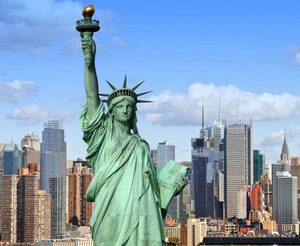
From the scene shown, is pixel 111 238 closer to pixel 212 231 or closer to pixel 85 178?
pixel 212 231

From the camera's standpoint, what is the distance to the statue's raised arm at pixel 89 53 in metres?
17.5

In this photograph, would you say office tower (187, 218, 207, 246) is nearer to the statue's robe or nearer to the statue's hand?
the statue's robe

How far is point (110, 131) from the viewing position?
696 inches

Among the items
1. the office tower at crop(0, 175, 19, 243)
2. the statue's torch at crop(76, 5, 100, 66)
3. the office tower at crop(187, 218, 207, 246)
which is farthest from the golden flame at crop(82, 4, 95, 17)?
the office tower at crop(0, 175, 19, 243)

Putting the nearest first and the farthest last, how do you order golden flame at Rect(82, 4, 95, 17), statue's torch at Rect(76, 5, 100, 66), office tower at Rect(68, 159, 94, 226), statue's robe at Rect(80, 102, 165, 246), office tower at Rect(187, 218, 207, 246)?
statue's robe at Rect(80, 102, 165, 246), golden flame at Rect(82, 4, 95, 17), statue's torch at Rect(76, 5, 100, 66), office tower at Rect(187, 218, 207, 246), office tower at Rect(68, 159, 94, 226)

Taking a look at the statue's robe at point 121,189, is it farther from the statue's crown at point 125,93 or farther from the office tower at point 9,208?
the office tower at point 9,208

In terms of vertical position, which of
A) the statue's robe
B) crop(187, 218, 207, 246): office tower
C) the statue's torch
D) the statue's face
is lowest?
crop(187, 218, 207, 246): office tower

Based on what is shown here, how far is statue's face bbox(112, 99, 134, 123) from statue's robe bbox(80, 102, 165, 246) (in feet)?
0.48

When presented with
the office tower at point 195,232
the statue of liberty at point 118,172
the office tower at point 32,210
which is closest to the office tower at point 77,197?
the office tower at point 32,210

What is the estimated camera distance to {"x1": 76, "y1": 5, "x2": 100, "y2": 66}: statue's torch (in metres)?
17.5

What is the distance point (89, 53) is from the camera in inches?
690

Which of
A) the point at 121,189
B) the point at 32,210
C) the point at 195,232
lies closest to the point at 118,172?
the point at 121,189

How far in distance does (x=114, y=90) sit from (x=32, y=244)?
429ft

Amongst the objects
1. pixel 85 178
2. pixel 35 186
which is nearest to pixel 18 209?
pixel 35 186
